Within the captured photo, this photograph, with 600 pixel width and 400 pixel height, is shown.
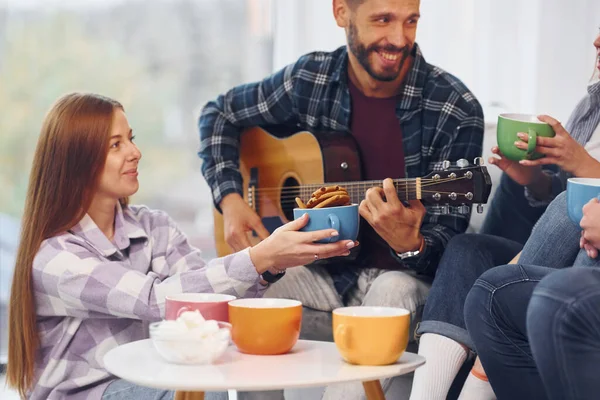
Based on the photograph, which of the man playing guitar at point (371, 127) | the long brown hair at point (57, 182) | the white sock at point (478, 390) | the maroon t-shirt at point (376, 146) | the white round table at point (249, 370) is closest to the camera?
the white round table at point (249, 370)

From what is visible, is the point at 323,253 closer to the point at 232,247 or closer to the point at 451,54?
the point at 232,247

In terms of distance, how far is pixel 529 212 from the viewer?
2113 mm

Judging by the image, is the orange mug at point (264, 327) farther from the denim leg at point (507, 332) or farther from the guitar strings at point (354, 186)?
the guitar strings at point (354, 186)

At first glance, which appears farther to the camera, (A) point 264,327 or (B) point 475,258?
(B) point 475,258

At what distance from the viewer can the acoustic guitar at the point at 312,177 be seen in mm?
1684

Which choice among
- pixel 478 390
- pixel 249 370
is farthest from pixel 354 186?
pixel 249 370

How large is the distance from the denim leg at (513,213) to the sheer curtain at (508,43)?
0.72 metres

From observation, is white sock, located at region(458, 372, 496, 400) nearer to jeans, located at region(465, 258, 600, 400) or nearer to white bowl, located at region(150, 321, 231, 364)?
jeans, located at region(465, 258, 600, 400)

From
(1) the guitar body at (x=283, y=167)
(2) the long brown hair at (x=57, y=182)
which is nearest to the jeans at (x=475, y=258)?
(1) the guitar body at (x=283, y=167)

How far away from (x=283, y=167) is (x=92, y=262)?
75cm

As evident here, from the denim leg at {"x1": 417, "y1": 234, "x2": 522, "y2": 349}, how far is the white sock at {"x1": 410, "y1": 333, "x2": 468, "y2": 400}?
0.02m

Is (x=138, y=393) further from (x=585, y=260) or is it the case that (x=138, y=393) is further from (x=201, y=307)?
(x=585, y=260)

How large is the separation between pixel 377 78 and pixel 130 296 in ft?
3.00

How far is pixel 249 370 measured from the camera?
111cm
